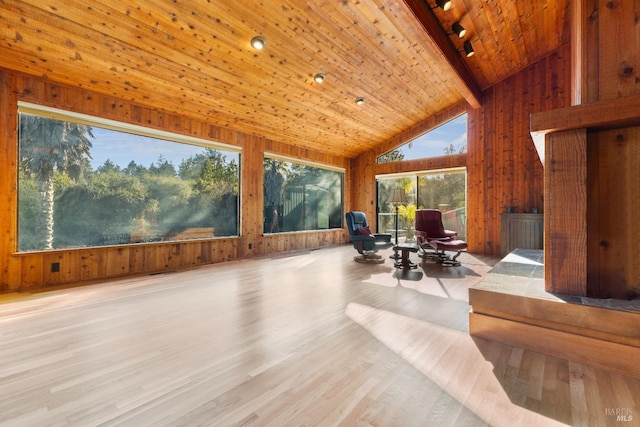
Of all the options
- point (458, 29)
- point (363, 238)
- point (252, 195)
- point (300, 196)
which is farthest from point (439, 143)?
point (252, 195)

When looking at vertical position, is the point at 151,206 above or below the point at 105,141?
below

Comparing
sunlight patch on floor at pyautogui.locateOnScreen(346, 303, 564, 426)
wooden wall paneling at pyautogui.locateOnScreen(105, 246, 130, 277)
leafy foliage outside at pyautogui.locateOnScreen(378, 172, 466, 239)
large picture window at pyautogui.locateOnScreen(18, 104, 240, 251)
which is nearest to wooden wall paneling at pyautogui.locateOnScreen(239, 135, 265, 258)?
large picture window at pyautogui.locateOnScreen(18, 104, 240, 251)

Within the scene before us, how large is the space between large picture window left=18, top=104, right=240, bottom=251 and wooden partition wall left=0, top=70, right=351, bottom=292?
0.12 metres

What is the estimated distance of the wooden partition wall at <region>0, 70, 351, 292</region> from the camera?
3.33m

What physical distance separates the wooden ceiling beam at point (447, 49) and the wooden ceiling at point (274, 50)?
0.02 meters

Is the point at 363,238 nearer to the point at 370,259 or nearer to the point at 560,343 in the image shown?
the point at 370,259

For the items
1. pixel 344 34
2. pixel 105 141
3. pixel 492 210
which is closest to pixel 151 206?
pixel 105 141

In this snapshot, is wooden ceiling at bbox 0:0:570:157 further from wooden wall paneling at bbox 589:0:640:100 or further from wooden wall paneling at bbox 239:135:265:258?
wooden wall paneling at bbox 589:0:640:100

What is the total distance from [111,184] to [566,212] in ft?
18.0

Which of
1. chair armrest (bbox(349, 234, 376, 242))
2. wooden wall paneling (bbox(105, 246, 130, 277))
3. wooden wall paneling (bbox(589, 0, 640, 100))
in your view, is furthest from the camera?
chair armrest (bbox(349, 234, 376, 242))

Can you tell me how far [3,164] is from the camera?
10.8ft

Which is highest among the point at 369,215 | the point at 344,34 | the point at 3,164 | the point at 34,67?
the point at 344,34

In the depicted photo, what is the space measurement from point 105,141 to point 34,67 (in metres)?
1.09

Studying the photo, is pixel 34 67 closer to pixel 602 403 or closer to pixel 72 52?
pixel 72 52
